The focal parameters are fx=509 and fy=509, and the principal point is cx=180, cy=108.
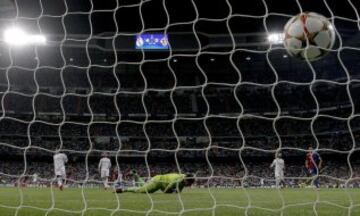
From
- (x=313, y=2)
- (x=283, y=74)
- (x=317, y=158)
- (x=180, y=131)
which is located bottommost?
(x=317, y=158)

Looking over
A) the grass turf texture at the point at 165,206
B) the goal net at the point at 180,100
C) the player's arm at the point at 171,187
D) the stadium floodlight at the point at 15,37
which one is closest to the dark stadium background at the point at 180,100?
the goal net at the point at 180,100

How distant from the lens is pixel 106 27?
91.6 feet

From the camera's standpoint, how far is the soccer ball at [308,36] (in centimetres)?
493

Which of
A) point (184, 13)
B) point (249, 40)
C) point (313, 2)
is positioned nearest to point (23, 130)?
point (184, 13)

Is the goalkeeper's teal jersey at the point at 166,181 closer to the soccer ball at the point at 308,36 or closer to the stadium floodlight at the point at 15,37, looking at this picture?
the stadium floodlight at the point at 15,37

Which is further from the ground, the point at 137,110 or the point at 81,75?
the point at 81,75

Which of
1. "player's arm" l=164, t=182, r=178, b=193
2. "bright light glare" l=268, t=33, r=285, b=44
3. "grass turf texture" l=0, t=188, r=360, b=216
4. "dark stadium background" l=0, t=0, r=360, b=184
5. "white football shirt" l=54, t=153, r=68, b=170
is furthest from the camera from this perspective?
"dark stadium background" l=0, t=0, r=360, b=184

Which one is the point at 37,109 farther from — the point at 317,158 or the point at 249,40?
the point at 317,158

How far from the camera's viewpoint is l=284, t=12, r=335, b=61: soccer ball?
16.2 ft

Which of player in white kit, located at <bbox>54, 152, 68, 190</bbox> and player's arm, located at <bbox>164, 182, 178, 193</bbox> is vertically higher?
player in white kit, located at <bbox>54, 152, 68, 190</bbox>

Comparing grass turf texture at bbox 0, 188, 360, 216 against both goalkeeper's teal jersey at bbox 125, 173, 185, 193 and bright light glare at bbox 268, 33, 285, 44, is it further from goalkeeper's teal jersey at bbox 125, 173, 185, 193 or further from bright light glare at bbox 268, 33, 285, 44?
bright light glare at bbox 268, 33, 285, 44

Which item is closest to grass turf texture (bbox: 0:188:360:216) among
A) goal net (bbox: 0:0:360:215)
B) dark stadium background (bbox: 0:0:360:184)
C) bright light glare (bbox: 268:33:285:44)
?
bright light glare (bbox: 268:33:285:44)

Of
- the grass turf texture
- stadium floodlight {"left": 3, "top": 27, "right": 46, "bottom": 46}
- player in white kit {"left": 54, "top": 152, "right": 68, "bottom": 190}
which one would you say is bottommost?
the grass turf texture

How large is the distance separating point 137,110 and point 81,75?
3.66m
